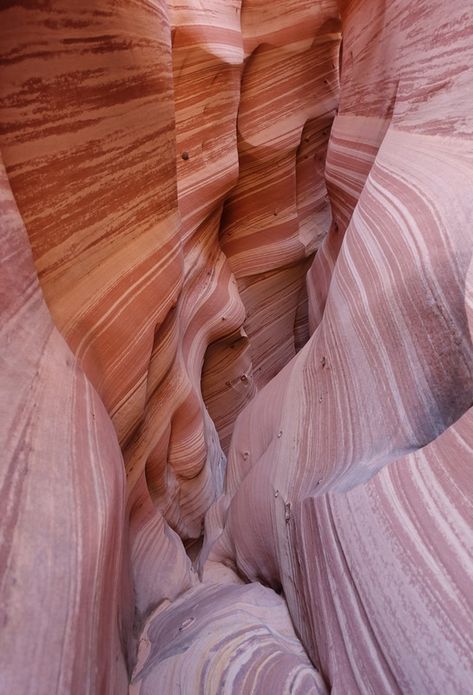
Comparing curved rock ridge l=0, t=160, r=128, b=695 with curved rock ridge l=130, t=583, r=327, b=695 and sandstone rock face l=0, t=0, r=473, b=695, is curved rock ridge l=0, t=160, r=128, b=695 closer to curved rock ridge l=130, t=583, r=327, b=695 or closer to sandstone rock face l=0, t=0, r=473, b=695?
sandstone rock face l=0, t=0, r=473, b=695

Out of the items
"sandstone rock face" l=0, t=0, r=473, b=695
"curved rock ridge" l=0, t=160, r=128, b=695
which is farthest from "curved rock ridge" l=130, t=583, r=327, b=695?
"curved rock ridge" l=0, t=160, r=128, b=695

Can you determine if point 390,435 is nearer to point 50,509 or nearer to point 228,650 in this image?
point 228,650

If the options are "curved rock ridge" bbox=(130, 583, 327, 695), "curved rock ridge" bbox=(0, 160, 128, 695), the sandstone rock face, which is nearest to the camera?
"curved rock ridge" bbox=(0, 160, 128, 695)

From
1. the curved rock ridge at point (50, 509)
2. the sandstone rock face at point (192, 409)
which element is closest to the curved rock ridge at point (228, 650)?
the sandstone rock face at point (192, 409)

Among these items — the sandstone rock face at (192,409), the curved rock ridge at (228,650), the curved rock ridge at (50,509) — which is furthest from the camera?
the curved rock ridge at (228,650)

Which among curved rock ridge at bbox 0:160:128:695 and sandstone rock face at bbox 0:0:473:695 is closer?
curved rock ridge at bbox 0:160:128:695

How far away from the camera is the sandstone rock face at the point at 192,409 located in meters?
1.04

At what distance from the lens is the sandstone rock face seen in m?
1.04

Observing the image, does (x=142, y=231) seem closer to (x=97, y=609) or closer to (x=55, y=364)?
(x=55, y=364)

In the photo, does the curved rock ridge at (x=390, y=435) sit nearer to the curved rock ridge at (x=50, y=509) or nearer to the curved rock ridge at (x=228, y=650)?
the curved rock ridge at (x=228, y=650)

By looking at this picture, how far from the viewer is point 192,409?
325cm

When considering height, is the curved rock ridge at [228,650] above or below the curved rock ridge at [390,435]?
below

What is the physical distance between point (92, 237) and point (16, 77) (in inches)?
19.9

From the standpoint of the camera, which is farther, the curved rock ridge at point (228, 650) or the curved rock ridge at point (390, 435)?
the curved rock ridge at point (228, 650)
